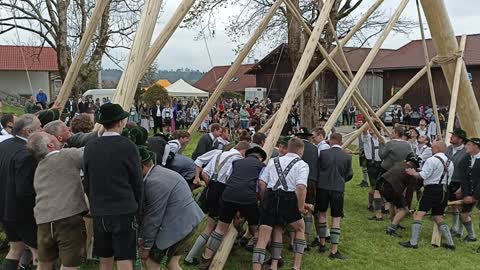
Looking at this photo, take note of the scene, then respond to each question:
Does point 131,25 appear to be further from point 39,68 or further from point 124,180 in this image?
point 39,68

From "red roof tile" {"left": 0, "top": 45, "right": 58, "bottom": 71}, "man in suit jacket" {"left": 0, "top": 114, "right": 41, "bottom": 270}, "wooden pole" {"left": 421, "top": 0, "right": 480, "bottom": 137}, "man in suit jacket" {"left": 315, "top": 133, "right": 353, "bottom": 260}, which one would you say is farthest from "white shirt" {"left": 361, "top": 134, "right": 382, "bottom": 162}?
"red roof tile" {"left": 0, "top": 45, "right": 58, "bottom": 71}

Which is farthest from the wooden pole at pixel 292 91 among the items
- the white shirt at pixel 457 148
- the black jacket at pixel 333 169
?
the white shirt at pixel 457 148

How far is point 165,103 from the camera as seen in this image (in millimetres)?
32188

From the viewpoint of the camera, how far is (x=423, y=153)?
9656 millimetres

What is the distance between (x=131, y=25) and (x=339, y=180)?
19.0 meters

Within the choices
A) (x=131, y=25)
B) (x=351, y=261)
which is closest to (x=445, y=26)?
(x=351, y=261)

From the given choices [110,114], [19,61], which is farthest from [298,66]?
[19,61]

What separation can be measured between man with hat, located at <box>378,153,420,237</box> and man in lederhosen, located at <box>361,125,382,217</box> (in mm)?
1050

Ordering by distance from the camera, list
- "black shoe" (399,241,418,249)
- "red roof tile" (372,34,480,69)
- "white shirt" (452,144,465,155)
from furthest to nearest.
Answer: "red roof tile" (372,34,480,69) → "white shirt" (452,144,465,155) → "black shoe" (399,241,418,249)

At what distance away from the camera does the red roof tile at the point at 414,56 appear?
114 ft

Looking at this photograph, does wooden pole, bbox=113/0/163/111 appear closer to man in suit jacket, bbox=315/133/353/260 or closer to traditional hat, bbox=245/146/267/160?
traditional hat, bbox=245/146/267/160

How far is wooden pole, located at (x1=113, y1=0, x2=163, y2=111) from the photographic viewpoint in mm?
5691

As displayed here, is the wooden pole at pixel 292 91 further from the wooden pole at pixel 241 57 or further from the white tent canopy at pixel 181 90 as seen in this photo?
the white tent canopy at pixel 181 90

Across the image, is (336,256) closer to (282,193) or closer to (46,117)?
(282,193)
